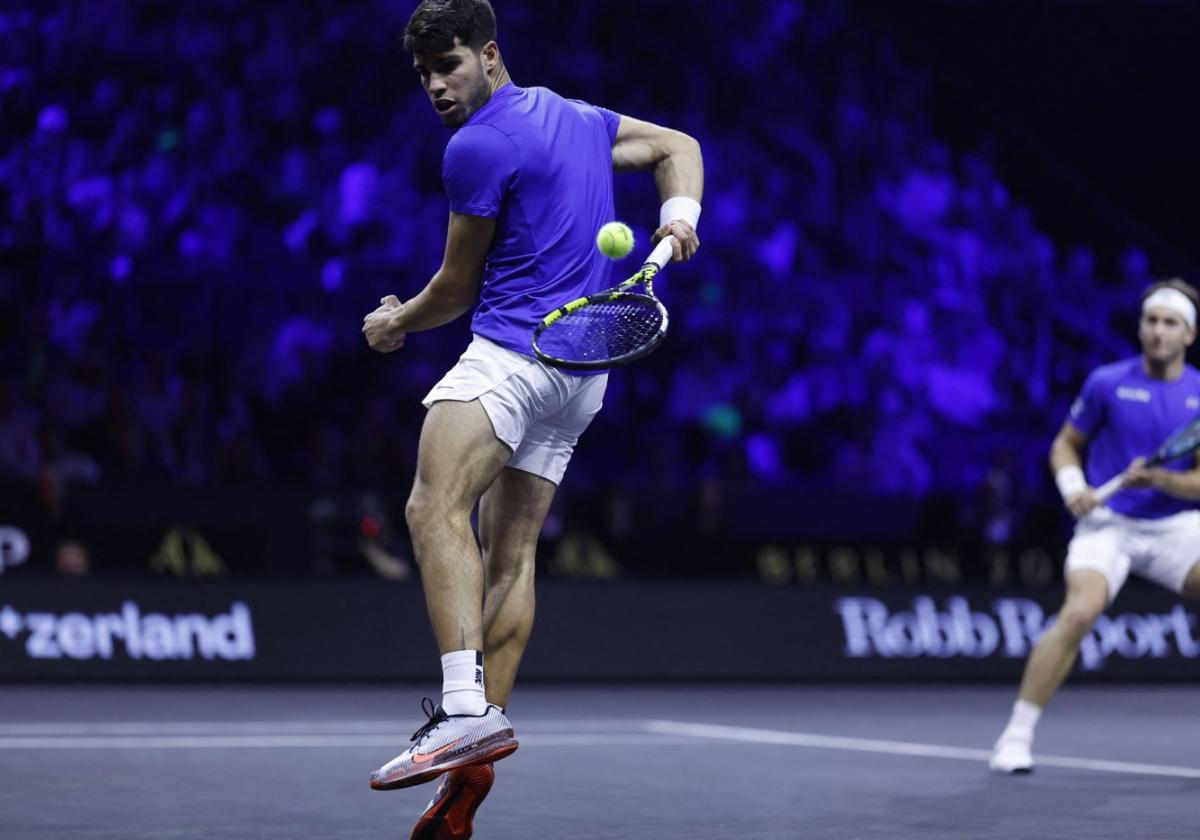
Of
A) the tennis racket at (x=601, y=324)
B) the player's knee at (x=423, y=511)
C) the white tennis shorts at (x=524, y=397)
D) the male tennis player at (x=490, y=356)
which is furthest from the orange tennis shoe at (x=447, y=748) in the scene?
the tennis racket at (x=601, y=324)

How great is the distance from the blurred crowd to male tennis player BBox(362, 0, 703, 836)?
7.23 m

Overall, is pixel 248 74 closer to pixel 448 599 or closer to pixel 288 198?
pixel 288 198

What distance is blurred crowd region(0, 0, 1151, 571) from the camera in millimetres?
12938

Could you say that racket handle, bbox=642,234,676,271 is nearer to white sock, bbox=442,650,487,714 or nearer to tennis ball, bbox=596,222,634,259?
tennis ball, bbox=596,222,634,259

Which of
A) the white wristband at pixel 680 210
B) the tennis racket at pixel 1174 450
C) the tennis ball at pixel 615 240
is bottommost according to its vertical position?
the tennis racket at pixel 1174 450

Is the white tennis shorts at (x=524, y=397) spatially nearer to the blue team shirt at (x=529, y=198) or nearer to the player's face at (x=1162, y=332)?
the blue team shirt at (x=529, y=198)

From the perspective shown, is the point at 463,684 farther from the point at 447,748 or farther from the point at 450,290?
the point at 450,290

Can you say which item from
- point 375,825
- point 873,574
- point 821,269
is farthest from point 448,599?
point 821,269

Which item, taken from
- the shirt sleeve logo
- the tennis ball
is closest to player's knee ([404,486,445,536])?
the tennis ball

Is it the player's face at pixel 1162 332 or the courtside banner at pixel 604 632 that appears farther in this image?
the courtside banner at pixel 604 632

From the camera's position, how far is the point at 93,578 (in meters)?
10.3

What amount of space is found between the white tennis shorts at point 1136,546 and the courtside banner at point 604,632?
4.39 meters

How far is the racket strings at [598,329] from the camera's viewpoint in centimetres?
427

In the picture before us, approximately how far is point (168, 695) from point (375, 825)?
5.02 meters
